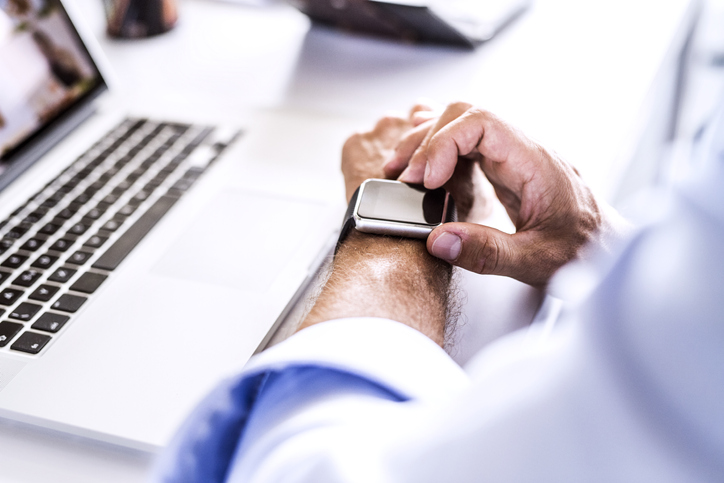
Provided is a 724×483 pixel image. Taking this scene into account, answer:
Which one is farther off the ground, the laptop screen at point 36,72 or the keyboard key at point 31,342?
Result: the laptop screen at point 36,72

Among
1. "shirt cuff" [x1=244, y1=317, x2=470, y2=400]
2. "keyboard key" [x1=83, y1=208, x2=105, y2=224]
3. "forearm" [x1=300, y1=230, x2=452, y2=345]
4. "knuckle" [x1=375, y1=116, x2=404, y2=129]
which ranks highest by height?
"shirt cuff" [x1=244, y1=317, x2=470, y2=400]

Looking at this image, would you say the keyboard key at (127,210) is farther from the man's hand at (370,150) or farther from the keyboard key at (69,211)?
the man's hand at (370,150)

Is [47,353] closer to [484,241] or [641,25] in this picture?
[484,241]

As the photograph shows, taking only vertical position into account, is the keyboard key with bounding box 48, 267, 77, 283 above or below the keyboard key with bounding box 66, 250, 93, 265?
below

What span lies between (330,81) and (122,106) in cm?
27

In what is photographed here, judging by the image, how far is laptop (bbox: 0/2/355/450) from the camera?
36 cm

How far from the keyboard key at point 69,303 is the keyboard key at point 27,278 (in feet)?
0.11

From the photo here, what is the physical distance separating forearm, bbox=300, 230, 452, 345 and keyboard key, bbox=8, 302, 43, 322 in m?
0.22

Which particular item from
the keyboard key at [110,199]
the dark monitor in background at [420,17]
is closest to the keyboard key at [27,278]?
the keyboard key at [110,199]

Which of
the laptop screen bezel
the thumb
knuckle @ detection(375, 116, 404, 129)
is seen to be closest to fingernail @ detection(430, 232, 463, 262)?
the thumb

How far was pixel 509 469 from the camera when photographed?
178 mm

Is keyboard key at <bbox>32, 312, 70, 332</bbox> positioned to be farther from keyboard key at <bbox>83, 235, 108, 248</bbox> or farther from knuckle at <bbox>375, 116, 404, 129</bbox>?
knuckle at <bbox>375, 116, 404, 129</bbox>

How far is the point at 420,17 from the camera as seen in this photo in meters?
0.76

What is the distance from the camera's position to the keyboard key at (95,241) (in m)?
0.47
